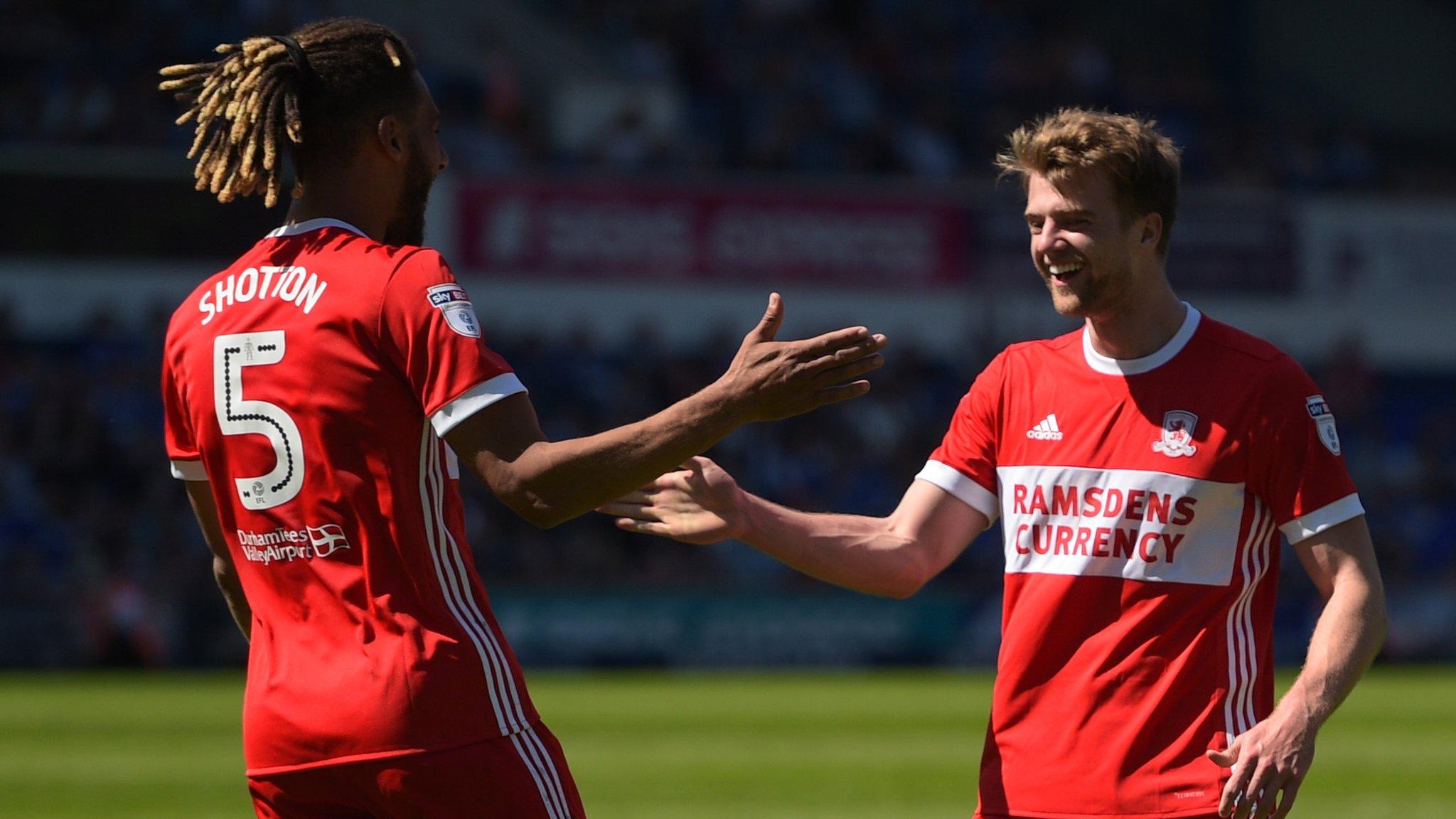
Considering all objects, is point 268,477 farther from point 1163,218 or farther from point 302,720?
point 1163,218

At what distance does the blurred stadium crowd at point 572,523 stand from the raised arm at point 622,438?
16.4 meters

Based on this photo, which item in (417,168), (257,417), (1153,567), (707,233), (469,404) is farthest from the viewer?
(707,233)

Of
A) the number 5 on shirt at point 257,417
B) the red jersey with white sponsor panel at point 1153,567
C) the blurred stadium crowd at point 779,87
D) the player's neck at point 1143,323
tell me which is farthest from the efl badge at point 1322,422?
the blurred stadium crowd at point 779,87

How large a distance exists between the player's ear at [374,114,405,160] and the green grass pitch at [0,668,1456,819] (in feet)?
25.2

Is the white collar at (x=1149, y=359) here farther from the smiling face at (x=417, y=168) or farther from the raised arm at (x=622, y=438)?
the smiling face at (x=417, y=168)

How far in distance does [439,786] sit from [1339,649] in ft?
6.16

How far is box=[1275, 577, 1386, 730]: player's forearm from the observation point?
Answer: 386 cm

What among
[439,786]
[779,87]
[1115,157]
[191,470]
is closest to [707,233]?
[779,87]

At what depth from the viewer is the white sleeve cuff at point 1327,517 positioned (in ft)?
13.1

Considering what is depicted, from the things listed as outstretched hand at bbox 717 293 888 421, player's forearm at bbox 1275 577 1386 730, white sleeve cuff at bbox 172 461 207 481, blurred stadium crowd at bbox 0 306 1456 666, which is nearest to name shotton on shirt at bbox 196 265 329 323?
white sleeve cuff at bbox 172 461 207 481

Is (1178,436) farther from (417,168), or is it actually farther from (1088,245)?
(417,168)

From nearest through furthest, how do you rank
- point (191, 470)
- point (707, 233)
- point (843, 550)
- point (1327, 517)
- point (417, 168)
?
1. point (417, 168)
2. point (191, 470)
3. point (1327, 517)
4. point (843, 550)
5. point (707, 233)

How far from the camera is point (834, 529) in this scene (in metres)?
4.57

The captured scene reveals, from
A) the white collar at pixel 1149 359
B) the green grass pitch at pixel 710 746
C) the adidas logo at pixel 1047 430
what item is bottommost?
the green grass pitch at pixel 710 746
